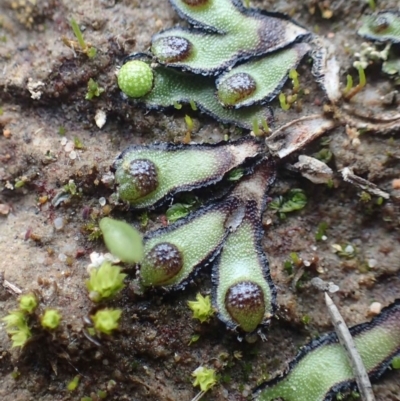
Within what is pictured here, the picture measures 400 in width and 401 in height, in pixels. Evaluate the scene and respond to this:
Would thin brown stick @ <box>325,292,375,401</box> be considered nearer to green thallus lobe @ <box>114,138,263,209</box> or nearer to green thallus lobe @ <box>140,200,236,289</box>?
green thallus lobe @ <box>140,200,236,289</box>

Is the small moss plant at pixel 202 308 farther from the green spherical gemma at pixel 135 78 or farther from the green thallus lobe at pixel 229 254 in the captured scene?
the green spherical gemma at pixel 135 78

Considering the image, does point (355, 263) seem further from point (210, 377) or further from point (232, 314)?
point (210, 377)

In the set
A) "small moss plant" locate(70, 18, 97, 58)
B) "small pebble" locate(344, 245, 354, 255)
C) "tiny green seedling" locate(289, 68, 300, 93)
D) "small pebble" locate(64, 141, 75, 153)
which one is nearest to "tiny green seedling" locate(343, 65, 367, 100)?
"tiny green seedling" locate(289, 68, 300, 93)

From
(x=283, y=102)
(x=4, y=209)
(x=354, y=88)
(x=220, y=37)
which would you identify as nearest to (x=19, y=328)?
(x=4, y=209)

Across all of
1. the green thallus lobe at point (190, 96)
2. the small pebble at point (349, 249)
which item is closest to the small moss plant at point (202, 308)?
the small pebble at point (349, 249)

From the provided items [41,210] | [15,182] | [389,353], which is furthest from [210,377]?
[15,182]

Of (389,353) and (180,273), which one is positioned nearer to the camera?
(389,353)
